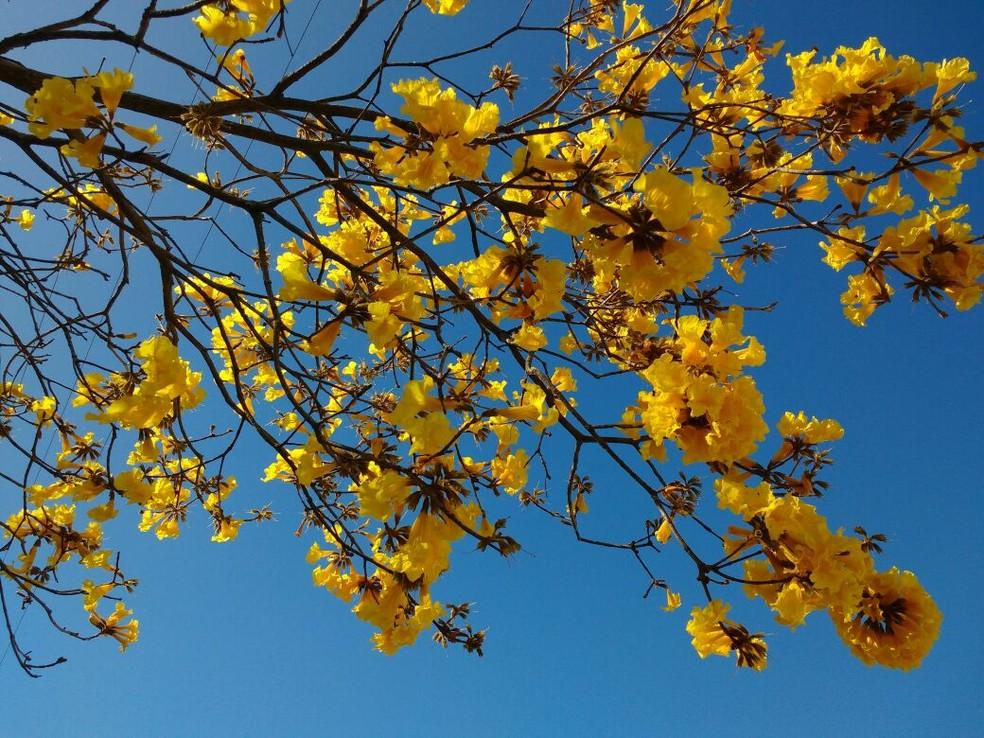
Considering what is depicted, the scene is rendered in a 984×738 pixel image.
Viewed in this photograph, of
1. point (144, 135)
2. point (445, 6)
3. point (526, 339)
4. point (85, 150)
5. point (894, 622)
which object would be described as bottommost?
point (894, 622)

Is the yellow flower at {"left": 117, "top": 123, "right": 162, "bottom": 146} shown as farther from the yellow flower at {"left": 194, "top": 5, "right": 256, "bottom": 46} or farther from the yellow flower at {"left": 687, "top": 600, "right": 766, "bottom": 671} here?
the yellow flower at {"left": 687, "top": 600, "right": 766, "bottom": 671}

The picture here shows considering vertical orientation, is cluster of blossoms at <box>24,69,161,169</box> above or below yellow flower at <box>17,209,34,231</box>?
below

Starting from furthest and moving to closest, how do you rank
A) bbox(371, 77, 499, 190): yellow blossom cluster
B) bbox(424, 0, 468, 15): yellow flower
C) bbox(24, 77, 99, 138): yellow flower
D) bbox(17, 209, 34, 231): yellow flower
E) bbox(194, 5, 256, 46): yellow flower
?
bbox(17, 209, 34, 231): yellow flower, bbox(424, 0, 468, 15): yellow flower, bbox(194, 5, 256, 46): yellow flower, bbox(24, 77, 99, 138): yellow flower, bbox(371, 77, 499, 190): yellow blossom cluster

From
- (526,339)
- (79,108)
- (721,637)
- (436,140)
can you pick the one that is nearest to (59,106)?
(79,108)

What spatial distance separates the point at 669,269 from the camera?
149 cm

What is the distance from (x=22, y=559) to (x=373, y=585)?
1.95 m

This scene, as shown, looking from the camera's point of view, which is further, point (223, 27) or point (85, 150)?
point (223, 27)

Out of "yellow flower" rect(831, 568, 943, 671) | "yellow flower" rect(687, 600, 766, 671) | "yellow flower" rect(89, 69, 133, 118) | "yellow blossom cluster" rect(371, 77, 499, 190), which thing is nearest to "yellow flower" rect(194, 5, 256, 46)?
"yellow flower" rect(89, 69, 133, 118)

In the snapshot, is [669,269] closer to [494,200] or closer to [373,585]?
[494,200]

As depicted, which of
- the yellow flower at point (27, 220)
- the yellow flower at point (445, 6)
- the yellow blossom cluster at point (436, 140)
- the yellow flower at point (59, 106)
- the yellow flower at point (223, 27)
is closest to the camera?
the yellow blossom cluster at point (436, 140)

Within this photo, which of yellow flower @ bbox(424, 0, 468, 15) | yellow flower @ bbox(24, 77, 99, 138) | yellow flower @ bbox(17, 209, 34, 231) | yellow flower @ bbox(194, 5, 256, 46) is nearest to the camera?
yellow flower @ bbox(24, 77, 99, 138)

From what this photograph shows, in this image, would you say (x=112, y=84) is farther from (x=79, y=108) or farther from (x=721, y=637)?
(x=721, y=637)

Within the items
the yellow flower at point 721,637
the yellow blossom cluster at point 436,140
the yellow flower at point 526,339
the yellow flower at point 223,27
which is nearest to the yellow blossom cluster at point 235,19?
the yellow flower at point 223,27

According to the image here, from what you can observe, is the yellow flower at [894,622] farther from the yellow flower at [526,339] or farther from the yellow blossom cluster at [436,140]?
the yellow blossom cluster at [436,140]
